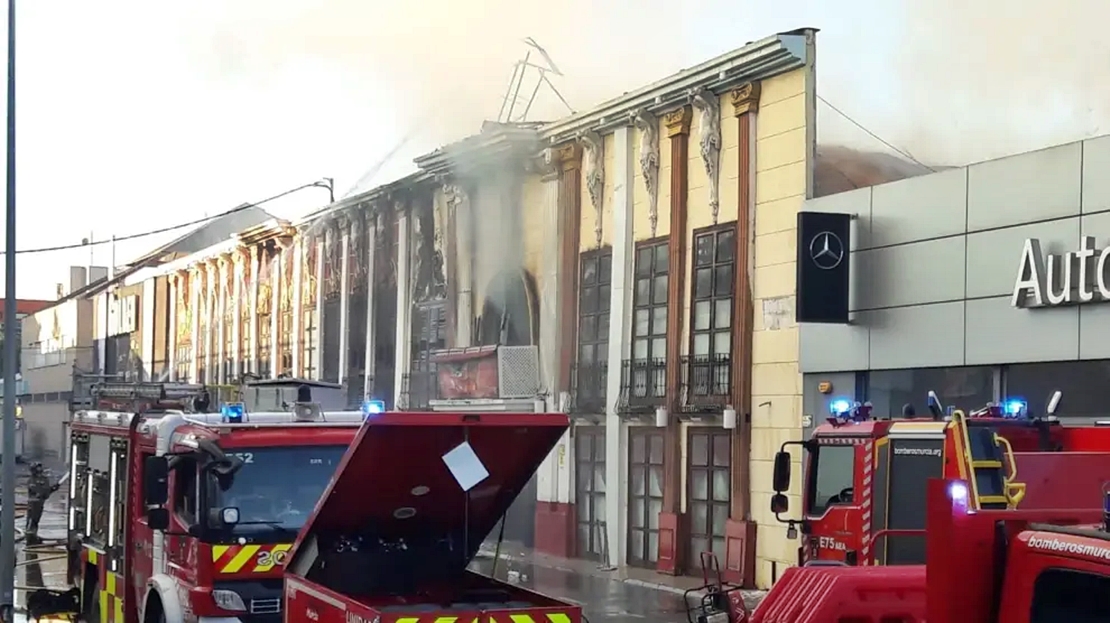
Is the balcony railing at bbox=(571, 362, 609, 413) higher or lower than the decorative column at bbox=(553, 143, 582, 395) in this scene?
lower

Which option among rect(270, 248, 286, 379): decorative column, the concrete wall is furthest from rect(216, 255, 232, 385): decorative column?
the concrete wall

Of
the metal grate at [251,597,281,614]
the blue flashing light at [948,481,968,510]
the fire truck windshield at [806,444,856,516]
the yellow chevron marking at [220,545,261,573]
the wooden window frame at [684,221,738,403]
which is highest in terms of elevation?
the wooden window frame at [684,221,738,403]

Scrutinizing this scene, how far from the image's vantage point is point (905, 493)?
955 cm

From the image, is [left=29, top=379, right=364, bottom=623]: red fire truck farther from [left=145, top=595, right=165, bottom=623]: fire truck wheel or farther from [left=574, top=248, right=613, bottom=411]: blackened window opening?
[left=574, top=248, right=613, bottom=411]: blackened window opening

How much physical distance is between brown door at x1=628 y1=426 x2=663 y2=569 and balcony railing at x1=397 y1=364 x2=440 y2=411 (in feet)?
22.4

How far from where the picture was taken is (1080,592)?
3.27m

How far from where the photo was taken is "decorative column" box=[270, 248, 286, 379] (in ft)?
120

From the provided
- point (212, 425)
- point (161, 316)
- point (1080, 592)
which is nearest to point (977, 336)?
point (212, 425)

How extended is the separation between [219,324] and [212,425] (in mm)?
33451

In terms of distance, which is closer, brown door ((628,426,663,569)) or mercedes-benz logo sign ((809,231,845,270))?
mercedes-benz logo sign ((809,231,845,270))

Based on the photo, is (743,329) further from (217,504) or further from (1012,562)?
(1012,562)

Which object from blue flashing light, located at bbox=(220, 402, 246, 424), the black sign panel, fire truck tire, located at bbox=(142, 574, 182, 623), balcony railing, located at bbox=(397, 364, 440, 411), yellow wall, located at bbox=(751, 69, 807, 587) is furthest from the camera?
balcony railing, located at bbox=(397, 364, 440, 411)

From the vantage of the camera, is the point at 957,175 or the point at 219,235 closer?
the point at 957,175

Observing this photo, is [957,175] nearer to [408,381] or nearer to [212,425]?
[212,425]
